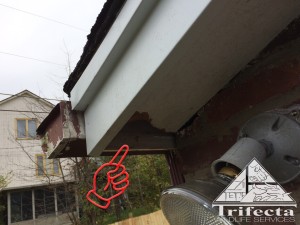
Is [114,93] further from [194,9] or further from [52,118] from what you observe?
[194,9]

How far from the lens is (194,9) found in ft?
4.17

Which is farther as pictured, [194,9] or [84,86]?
[84,86]

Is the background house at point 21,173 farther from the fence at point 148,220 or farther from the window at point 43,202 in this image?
the fence at point 148,220

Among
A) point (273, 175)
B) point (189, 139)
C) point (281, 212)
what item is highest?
point (189, 139)

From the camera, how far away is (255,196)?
4.81 feet

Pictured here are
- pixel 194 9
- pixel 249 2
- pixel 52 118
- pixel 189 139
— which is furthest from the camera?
pixel 189 139

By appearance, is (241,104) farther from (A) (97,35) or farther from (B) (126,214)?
(B) (126,214)

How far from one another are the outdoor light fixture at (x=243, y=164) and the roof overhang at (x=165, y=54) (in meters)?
0.37

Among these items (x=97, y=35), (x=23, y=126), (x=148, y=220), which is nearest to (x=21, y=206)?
(x=23, y=126)

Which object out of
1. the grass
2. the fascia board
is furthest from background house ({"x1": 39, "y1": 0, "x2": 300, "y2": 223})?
the grass

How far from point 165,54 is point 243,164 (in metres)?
0.52

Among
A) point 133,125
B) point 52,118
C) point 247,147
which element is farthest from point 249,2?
point 52,118

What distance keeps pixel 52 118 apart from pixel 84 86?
11.4 inches

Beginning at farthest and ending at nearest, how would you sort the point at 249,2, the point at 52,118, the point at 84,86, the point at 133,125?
the point at 133,125 < the point at 52,118 < the point at 84,86 < the point at 249,2
